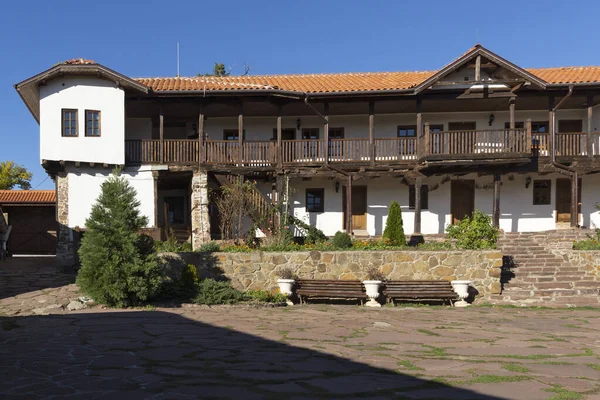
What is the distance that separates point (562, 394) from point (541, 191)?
1825 centimetres

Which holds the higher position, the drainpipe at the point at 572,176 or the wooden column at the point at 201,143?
the wooden column at the point at 201,143

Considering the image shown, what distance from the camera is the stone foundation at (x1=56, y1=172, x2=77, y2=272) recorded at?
1855 cm

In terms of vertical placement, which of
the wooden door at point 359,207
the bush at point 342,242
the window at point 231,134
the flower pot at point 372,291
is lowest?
the flower pot at point 372,291

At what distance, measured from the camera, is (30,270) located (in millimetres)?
17391

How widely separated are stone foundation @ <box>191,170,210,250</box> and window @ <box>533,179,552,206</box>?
43.8 ft

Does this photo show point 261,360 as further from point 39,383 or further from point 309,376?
point 39,383

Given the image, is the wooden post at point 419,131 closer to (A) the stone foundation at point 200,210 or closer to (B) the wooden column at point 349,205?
(B) the wooden column at point 349,205

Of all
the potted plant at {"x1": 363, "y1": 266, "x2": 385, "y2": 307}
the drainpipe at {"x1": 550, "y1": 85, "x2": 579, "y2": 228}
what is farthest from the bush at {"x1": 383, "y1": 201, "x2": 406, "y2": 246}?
the drainpipe at {"x1": 550, "y1": 85, "x2": 579, "y2": 228}

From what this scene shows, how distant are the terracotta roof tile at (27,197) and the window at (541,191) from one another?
71.3 ft

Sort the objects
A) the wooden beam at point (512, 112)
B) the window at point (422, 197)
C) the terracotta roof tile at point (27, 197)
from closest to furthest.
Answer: the wooden beam at point (512, 112)
the window at point (422, 197)
the terracotta roof tile at point (27, 197)

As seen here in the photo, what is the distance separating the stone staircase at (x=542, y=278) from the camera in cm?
1438

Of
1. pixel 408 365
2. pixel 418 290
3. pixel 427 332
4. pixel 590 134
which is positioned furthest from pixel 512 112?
pixel 408 365

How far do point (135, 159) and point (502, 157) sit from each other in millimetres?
13675

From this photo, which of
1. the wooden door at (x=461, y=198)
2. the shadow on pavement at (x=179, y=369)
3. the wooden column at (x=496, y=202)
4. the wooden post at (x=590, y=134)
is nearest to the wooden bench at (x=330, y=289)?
the shadow on pavement at (x=179, y=369)
